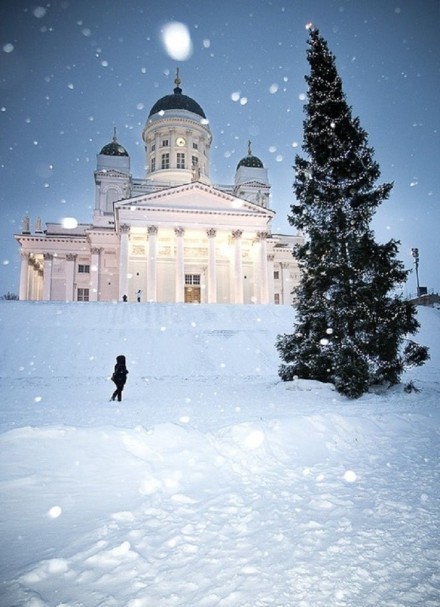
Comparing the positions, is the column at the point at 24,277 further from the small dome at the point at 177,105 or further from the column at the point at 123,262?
the small dome at the point at 177,105

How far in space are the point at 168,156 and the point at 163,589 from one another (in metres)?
49.2

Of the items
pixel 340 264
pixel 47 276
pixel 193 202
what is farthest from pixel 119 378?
pixel 47 276

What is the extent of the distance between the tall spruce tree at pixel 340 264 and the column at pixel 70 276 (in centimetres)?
3209

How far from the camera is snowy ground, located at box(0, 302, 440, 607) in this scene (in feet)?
7.00

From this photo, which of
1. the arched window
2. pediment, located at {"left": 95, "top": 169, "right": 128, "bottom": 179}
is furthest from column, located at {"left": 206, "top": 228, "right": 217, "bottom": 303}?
pediment, located at {"left": 95, "top": 169, "right": 128, "bottom": 179}

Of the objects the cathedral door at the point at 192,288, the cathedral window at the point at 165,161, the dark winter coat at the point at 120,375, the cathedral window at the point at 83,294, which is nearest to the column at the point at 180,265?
the cathedral door at the point at 192,288

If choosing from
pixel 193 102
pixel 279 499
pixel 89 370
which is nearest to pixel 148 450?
pixel 279 499

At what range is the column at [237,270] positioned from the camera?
32.0 meters

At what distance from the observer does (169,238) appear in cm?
3522

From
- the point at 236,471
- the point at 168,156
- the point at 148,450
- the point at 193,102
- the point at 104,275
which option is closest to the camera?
the point at 236,471

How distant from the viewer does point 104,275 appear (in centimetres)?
3778

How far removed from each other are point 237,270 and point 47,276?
22159 millimetres

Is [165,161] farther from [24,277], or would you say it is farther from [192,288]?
[24,277]

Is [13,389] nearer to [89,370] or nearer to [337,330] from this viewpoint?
[89,370]
